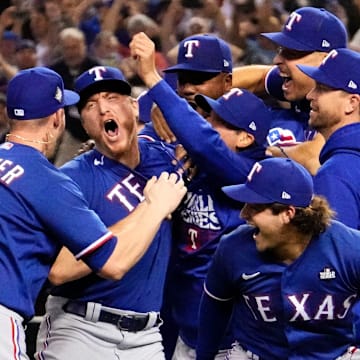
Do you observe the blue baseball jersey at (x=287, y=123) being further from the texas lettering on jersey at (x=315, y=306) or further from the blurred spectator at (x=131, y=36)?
the blurred spectator at (x=131, y=36)

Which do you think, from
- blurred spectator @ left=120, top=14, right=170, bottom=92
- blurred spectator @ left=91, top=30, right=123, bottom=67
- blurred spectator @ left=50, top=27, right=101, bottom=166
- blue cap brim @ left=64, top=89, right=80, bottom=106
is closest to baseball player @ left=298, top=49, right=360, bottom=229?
blue cap brim @ left=64, top=89, right=80, bottom=106

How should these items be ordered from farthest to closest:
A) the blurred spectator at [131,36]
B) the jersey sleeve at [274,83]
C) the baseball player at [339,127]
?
1. the blurred spectator at [131,36]
2. the jersey sleeve at [274,83]
3. the baseball player at [339,127]

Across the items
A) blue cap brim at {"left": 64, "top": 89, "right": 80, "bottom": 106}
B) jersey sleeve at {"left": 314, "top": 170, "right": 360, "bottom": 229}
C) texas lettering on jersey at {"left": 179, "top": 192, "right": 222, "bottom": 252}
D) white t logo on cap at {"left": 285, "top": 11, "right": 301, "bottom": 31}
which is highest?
blue cap brim at {"left": 64, "top": 89, "right": 80, "bottom": 106}

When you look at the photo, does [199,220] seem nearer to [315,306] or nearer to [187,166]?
[187,166]

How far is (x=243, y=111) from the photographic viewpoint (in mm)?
4812

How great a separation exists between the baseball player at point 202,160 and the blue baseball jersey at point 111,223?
0.60 feet

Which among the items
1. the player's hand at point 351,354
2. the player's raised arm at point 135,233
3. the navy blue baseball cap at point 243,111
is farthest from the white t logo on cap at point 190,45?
the player's hand at point 351,354

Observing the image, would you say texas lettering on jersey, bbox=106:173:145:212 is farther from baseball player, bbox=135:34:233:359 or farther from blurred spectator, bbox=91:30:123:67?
blurred spectator, bbox=91:30:123:67

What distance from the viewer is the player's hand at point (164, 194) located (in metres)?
4.24

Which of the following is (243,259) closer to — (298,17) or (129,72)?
(298,17)

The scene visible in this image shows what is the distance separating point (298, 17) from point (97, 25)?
378cm

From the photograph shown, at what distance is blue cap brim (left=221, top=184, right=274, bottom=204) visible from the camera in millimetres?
4219

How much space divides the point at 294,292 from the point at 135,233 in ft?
2.15

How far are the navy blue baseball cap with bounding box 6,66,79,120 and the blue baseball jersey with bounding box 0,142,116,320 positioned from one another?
17 cm
